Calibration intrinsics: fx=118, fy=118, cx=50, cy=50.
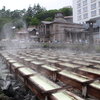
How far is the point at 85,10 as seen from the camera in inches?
1788

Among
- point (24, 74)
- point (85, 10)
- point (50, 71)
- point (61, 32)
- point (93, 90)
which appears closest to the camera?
point (93, 90)

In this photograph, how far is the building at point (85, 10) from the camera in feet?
136

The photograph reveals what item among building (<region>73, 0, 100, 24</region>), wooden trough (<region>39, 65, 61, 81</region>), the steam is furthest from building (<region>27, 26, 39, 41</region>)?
wooden trough (<region>39, 65, 61, 81</region>)

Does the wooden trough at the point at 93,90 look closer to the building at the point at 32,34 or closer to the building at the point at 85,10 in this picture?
the building at the point at 32,34

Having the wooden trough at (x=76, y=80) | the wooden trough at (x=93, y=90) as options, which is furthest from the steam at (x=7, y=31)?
the wooden trough at (x=93, y=90)

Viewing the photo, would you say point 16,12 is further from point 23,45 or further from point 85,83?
point 85,83

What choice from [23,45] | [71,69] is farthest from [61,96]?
[23,45]

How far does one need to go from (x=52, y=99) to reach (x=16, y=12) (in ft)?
64.0

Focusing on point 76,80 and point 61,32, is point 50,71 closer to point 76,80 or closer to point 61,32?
point 76,80

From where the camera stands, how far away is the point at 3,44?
65.7 ft

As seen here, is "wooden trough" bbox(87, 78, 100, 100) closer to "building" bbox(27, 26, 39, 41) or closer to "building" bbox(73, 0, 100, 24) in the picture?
"building" bbox(27, 26, 39, 41)

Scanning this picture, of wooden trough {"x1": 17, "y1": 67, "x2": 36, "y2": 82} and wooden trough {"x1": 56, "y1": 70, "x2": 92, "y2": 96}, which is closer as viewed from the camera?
wooden trough {"x1": 56, "y1": 70, "x2": 92, "y2": 96}

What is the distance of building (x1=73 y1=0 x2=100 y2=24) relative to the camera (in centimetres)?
4133

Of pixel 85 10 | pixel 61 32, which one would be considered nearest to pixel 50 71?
pixel 61 32
